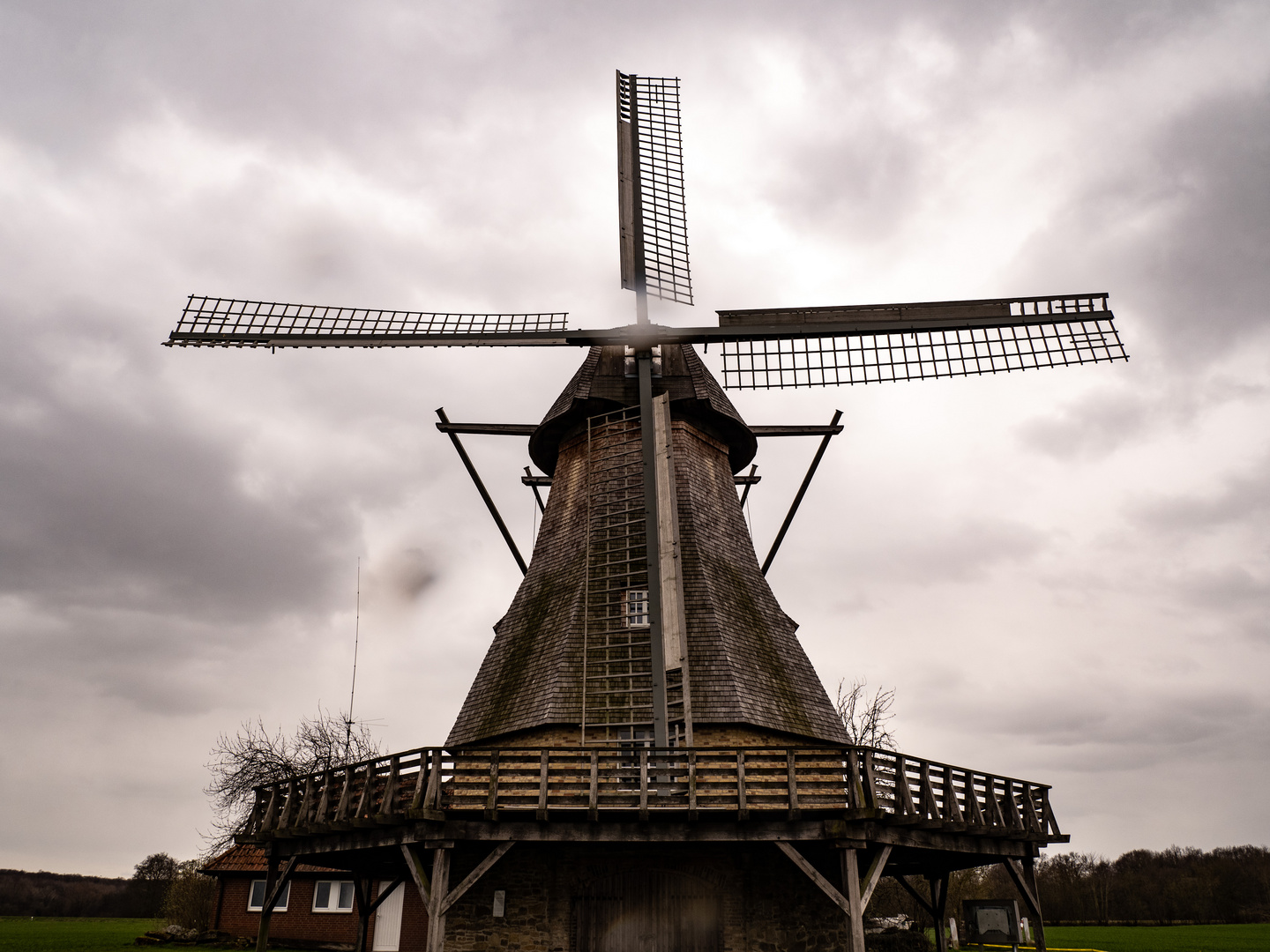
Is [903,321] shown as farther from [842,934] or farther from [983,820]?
[842,934]

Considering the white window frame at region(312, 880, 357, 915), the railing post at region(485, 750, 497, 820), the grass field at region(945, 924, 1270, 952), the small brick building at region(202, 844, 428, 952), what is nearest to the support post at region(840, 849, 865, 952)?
the railing post at region(485, 750, 497, 820)

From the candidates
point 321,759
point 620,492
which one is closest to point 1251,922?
point 321,759

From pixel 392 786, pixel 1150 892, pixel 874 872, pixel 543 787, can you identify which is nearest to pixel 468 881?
pixel 543 787

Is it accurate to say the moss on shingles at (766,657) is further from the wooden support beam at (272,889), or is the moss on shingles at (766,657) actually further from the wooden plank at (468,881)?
the wooden support beam at (272,889)

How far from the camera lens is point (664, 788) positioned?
1285 centimetres

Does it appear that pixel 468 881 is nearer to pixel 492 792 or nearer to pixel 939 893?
pixel 492 792

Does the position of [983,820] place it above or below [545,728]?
below

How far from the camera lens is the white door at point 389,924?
23.1 meters

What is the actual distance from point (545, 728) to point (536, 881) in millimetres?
2136

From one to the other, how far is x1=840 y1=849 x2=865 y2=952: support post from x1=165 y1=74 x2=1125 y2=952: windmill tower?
4 centimetres

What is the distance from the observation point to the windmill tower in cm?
1167

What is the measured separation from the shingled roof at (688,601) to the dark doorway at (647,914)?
7.60 feet

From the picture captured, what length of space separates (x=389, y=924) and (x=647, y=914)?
13.1 m

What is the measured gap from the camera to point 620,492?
638 inches
